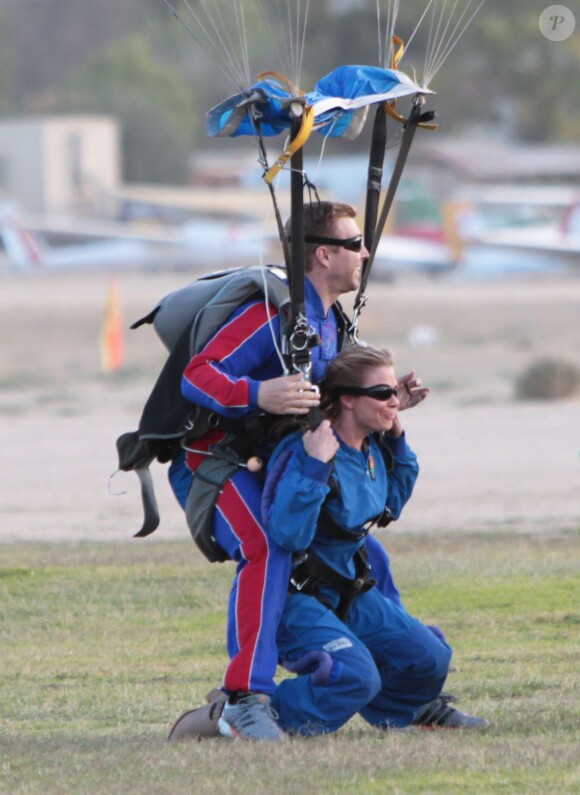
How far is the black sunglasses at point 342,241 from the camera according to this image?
4953mm

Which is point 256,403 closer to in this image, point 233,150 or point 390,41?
point 390,41

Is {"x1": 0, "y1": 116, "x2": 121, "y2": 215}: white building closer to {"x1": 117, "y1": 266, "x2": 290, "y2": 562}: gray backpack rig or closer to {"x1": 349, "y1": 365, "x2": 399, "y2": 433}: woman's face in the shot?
{"x1": 117, "y1": 266, "x2": 290, "y2": 562}: gray backpack rig

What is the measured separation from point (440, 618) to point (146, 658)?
1.58 meters

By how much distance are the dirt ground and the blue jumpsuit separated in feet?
3.95

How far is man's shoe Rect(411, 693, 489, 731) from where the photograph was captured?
5.05m

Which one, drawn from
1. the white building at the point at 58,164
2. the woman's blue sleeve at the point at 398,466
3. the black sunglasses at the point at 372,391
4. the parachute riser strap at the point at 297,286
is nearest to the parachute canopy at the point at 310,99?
the parachute riser strap at the point at 297,286

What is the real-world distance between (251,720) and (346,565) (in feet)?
1.93

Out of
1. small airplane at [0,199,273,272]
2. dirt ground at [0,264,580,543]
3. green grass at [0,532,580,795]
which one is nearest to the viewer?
green grass at [0,532,580,795]

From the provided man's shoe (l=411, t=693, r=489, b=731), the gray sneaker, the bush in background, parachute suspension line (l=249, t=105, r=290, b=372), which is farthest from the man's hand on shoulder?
the bush in background

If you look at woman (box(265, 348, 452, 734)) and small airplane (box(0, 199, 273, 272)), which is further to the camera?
small airplane (box(0, 199, 273, 272))

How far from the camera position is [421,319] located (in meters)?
41.2

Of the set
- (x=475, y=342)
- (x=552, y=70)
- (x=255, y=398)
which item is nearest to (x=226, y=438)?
(x=255, y=398)

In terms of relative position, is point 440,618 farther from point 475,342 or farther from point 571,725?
point 475,342

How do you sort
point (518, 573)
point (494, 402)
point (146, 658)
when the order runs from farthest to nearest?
point (494, 402), point (518, 573), point (146, 658)
